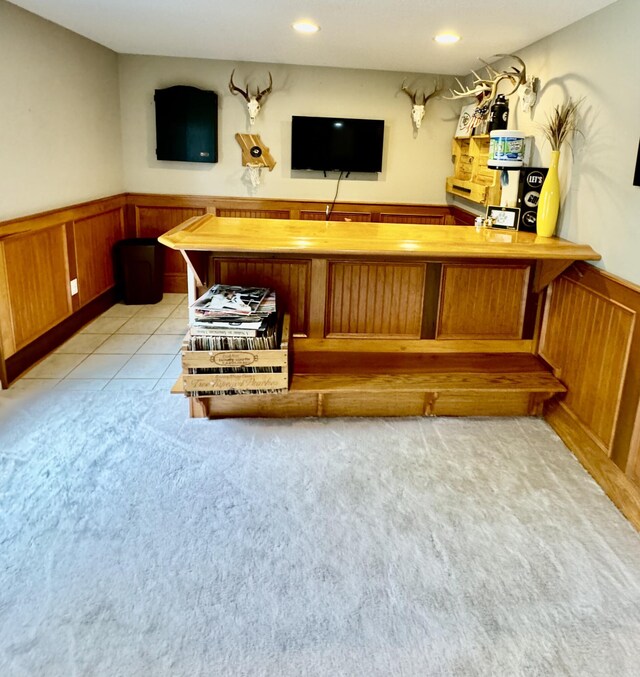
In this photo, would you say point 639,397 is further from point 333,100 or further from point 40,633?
point 333,100

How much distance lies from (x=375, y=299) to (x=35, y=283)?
2.26m

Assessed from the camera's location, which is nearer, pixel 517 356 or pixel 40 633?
pixel 40 633

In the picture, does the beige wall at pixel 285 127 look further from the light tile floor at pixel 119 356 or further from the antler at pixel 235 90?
the light tile floor at pixel 119 356

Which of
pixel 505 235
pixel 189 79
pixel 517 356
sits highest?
pixel 189 79

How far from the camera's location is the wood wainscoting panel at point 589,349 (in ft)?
8.25

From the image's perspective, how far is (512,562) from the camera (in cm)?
204

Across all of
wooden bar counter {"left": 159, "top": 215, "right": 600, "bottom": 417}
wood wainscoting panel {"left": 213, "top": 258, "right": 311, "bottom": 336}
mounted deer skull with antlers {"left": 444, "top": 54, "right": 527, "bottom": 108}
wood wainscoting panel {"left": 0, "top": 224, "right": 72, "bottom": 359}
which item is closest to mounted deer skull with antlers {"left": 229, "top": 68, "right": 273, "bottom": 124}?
mounted deer skull with antlers {"left": 444, "top": 54, "right": 527, "bottom": 108}

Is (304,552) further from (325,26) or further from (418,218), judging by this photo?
(418,218)

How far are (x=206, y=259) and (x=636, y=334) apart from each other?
2.14 metres

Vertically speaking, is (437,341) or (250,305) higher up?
(250,305)

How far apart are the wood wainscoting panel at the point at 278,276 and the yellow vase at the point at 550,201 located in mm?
1294

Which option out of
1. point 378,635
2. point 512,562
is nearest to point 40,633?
point 378,635

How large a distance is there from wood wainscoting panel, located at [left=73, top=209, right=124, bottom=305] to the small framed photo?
9.95 ft

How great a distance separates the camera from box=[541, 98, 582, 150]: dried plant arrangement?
116 inches
